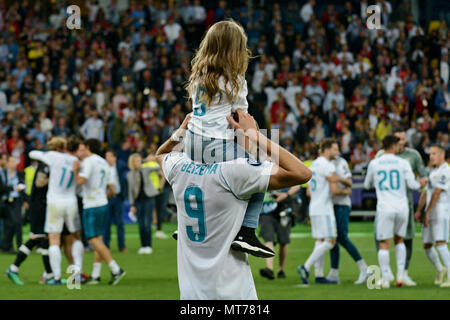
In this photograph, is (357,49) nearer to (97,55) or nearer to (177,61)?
(177,61)

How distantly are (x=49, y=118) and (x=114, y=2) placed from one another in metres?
7.16

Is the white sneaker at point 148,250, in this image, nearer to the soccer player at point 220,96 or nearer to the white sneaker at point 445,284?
the white sneaker at point 445,284

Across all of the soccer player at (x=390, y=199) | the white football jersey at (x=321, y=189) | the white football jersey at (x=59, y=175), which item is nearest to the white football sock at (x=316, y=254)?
the white football jersey at (x=321, y=189)

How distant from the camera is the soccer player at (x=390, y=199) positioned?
1229 centimetres

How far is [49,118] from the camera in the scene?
2734 cm

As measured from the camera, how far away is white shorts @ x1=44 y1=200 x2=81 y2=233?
1280 centimetres

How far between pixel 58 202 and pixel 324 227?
403cm

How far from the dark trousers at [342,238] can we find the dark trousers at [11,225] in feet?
25.0

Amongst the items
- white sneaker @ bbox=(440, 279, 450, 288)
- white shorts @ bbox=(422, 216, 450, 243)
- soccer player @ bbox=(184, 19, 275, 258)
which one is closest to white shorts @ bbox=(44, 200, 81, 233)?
white shorts @ bbox=(422, 216, 450, 243)

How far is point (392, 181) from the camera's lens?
487 inches

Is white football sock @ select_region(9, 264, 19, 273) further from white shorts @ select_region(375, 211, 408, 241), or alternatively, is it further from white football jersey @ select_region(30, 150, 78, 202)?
white shorts @ select_region(375, 211, 408, 241)

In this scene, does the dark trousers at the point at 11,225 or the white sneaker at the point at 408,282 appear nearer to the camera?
the white sneaker at the point at 408,282

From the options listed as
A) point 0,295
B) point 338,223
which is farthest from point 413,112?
point 0,295

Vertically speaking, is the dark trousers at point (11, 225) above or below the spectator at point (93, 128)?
below
